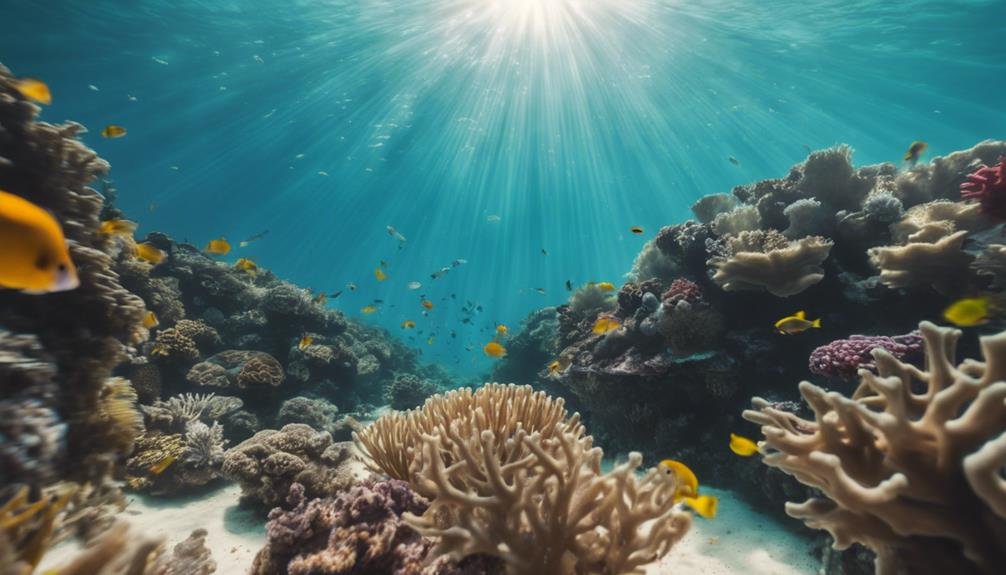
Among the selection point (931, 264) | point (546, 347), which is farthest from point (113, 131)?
point (931, 264)

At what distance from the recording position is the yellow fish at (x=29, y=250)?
1.40 metres

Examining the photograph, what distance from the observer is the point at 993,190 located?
4945 mm

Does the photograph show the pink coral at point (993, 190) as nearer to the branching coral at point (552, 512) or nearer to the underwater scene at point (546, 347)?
the underwater scene at point (546, 347)

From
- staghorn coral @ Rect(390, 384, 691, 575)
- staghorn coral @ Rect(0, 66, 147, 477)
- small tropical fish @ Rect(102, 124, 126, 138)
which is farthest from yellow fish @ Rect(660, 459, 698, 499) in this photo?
small tropical fish @ Rect(102, 124, 126, 138)

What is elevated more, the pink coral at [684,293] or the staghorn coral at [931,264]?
the pink coral at [684,293]

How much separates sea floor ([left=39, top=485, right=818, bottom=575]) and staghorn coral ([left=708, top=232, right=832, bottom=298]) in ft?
10.3

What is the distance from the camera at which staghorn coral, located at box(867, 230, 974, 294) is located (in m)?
5.06

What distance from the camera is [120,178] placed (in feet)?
158

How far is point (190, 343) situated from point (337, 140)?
28.4 meters

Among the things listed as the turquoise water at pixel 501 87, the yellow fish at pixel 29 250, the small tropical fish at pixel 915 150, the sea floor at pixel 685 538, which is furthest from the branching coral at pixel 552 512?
the turquoise water at pixel 501 87

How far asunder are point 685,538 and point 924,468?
11.7 ft

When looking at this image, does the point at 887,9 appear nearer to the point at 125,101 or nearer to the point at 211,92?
the point at 211,92

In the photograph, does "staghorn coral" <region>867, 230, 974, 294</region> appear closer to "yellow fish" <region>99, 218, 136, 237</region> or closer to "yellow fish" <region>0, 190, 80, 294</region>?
"yellow fish" <region>0, 190, 80, 294</region>

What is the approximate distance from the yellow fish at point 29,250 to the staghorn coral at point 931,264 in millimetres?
7746
